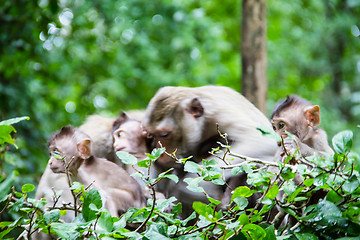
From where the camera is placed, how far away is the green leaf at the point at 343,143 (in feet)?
5.55

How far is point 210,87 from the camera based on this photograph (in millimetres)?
3977

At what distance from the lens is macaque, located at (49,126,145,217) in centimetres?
335

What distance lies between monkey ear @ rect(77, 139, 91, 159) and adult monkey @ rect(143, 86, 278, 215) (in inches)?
17.0

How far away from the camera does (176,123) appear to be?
3635 mm

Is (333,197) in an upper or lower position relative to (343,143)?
lower

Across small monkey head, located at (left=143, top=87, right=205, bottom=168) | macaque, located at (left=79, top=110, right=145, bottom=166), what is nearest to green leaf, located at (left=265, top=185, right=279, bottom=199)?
small monkey head, located at (left=143, top=87, right=205, bottom=168)

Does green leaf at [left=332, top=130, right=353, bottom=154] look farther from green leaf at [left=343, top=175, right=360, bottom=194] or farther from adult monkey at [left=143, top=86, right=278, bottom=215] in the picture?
adult monkey at [left=143, top=86, right=278, bottom=215]

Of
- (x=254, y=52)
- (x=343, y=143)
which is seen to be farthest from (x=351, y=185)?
(x=254, y=52)

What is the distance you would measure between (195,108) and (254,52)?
2.13m

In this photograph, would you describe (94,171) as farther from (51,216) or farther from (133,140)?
(51,216)

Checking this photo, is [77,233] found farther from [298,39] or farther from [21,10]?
[298,39]

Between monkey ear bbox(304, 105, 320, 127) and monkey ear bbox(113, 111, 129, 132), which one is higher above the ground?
monkey ear bbox(304, 105, 320, 127)

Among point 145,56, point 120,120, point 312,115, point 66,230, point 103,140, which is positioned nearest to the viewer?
point 66,230

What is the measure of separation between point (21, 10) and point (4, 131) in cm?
417
